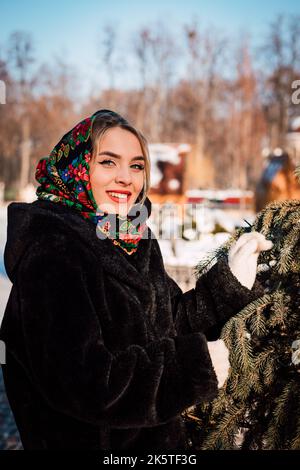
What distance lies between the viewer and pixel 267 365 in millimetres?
1597

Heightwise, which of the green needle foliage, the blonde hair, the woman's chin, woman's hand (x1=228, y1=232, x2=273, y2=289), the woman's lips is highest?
the blonde hair

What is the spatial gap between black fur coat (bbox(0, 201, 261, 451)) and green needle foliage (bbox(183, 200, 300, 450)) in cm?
11

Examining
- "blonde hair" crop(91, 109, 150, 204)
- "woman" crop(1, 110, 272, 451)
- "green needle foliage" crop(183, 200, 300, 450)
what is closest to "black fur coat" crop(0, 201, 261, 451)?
"woman" crop(1, 110, 272, 451)

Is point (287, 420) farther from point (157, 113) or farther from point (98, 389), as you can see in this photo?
point (157, 113)

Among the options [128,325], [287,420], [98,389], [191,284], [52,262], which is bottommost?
[191,284]

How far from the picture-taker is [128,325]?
146 centimetres

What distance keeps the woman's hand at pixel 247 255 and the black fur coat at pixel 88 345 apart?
0.10ft

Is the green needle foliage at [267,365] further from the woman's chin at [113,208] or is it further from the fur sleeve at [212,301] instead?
the woman's chin at [113,208]

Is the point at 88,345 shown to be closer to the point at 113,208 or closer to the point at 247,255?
the point at 113,208

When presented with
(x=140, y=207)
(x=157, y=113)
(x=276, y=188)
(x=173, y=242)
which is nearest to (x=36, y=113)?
(x=157, y=113)

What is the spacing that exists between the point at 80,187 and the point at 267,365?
2.95 ft

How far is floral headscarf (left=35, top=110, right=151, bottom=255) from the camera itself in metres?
1.56

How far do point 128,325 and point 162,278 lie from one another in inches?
12.9

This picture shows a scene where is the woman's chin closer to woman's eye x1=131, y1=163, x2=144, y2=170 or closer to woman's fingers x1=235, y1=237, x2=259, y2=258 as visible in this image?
woman's eye x1=131, y1=163, x2=144, y2=170
